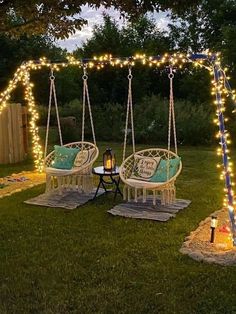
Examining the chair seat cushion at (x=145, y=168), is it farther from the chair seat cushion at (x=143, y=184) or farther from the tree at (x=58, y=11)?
the tree at (x=58, y=11)

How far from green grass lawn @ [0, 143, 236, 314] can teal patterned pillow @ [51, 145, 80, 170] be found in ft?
3.46

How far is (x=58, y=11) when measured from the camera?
7.87m

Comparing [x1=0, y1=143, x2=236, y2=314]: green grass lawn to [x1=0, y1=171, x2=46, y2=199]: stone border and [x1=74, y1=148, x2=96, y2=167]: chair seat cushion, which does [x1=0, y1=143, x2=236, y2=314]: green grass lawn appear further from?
[x1=0, y1=171, x2=46, y2=199]: stone border

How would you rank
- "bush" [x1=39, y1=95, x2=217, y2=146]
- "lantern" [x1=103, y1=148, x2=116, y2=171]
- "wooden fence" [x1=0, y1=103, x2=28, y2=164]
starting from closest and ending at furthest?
"lantern" [x1=103, y1=148, x2=116, y2=171]
"wooden fence" [x1=0, y1=103, x2=28, y2=164]
"bush" [x1=39, y1=95, x2=217, y2=146]

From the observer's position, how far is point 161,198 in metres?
7.39

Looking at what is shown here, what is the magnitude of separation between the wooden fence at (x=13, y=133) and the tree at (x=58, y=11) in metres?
3.09

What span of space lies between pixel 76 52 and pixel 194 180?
1286 centimetres

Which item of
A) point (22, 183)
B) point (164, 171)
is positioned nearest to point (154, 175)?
point (164, 171)

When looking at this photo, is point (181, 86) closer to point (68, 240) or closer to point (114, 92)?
point (114, 92)

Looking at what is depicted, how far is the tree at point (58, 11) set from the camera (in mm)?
7012

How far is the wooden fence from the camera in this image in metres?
11.5

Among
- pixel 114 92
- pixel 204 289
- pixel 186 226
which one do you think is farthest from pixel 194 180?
pixel 114 92

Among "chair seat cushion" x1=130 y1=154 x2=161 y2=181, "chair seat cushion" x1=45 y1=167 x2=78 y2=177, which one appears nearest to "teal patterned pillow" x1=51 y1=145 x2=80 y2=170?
"chair seat cushion" x1=45 y1=167 x2=78 y2=177

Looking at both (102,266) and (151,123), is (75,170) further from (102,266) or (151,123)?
(151,123)
